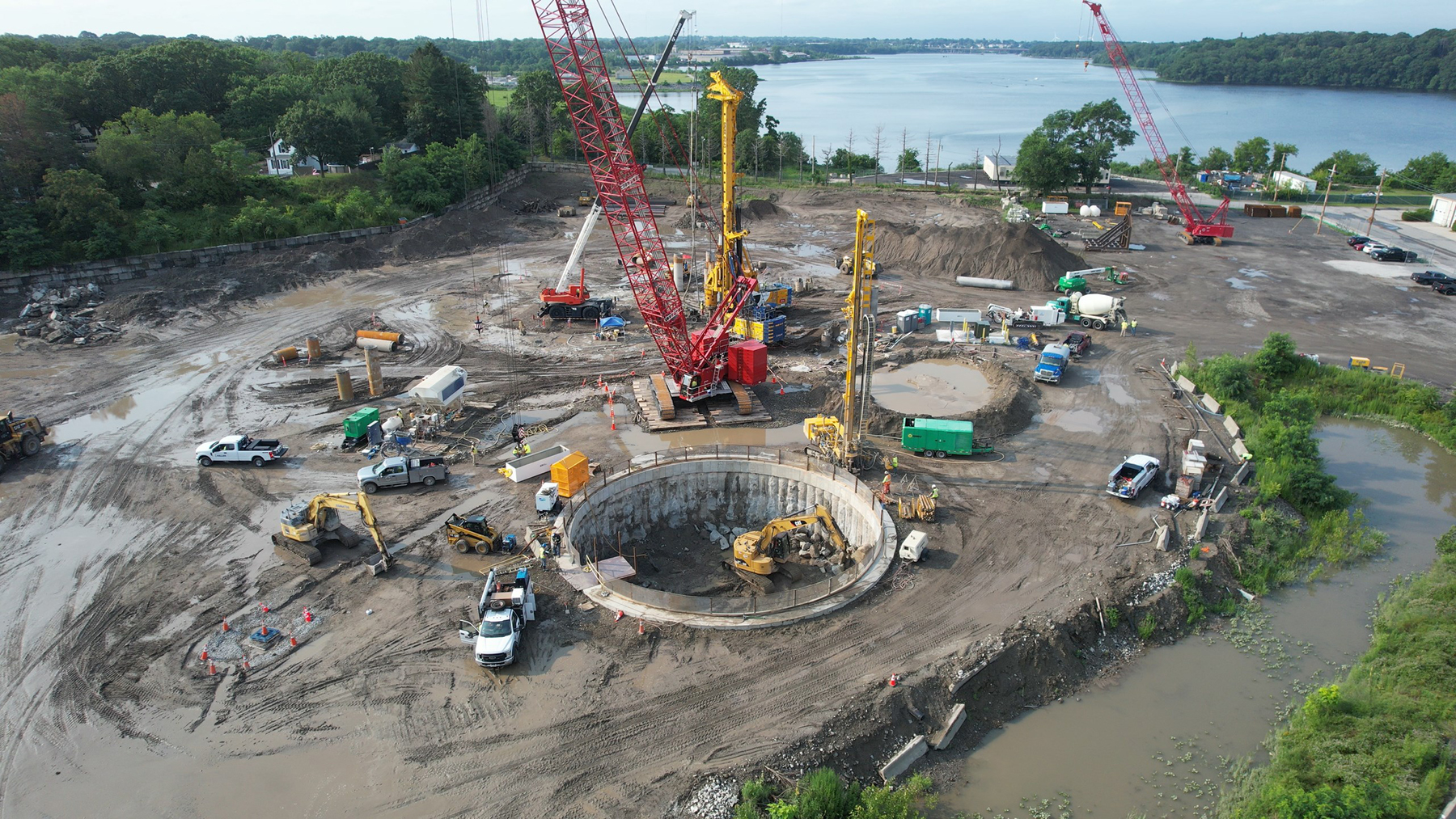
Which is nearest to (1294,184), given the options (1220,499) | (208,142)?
(1220,499)

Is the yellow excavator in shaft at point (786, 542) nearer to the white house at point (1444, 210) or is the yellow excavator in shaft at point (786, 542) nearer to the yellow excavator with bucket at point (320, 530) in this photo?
the yellow excavator with bucket at point (320, 530)

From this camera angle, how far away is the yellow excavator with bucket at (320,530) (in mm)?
24953

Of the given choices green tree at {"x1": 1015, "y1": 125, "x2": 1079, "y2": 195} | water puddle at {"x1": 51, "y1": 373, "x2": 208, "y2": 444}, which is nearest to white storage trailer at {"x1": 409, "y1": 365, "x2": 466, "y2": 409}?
water puddle at {"x1": 51, "y1": 373, "x2": 208, "y2": 444}

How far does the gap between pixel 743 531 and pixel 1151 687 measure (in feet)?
47.0

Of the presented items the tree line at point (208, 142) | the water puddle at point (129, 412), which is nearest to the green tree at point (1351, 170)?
the tree line at point (208, 142)

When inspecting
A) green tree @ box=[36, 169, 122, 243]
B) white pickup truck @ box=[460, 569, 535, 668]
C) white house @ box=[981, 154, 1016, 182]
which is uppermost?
white house @ box=[981, 154, 1016, 182]

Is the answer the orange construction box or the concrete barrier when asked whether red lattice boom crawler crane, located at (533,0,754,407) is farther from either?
the concrete barrier

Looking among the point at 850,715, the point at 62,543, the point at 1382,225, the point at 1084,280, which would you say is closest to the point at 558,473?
the point at 850,715

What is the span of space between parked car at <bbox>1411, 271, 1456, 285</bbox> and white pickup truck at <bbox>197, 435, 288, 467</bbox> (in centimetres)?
7088

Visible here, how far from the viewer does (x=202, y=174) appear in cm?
6116

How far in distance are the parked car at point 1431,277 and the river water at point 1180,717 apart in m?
37.0

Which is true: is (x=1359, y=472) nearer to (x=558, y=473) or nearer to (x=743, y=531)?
(x=743, y=531)

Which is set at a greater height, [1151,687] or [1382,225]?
[1382,225]

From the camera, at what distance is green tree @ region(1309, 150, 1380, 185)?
86.2 meters
